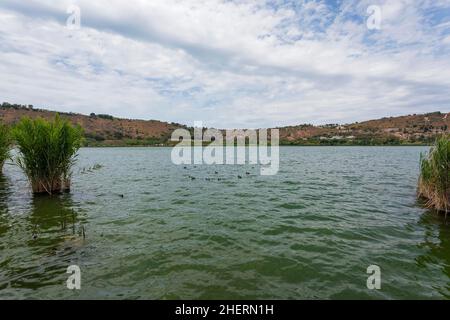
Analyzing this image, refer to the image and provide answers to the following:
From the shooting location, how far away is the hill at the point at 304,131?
136 metres

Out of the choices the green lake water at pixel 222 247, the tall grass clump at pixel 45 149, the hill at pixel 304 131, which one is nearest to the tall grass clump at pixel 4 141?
the tall grass clump at pixel 45 149

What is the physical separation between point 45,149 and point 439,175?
923 inches

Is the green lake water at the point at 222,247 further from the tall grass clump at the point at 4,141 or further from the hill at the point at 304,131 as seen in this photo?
the hill at the point at 304,131

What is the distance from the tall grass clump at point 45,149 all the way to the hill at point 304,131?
116 meters

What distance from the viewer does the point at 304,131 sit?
187 metres

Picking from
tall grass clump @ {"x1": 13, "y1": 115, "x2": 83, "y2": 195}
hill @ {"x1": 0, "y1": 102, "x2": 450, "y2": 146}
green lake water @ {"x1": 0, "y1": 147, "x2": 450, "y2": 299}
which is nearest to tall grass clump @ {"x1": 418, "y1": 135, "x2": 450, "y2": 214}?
green lake water @ {"x1": 0, "y1": 147, "x2": 450, "y2": 299}

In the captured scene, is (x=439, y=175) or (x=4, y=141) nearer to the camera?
(x=439, y=175)

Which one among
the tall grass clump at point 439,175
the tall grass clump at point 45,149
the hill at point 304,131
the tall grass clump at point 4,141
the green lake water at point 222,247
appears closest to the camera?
the green lake water at point 222,247

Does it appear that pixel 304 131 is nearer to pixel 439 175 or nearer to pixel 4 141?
pixel 439 175

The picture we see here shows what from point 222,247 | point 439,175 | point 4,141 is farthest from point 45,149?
point 439,175
